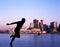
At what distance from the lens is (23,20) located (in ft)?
46.0

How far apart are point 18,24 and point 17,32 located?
0.53m

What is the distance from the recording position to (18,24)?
1420 cm

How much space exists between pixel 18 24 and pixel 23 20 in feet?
1.43

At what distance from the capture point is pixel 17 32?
14336 mm

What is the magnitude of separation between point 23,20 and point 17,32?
90 centimetres
